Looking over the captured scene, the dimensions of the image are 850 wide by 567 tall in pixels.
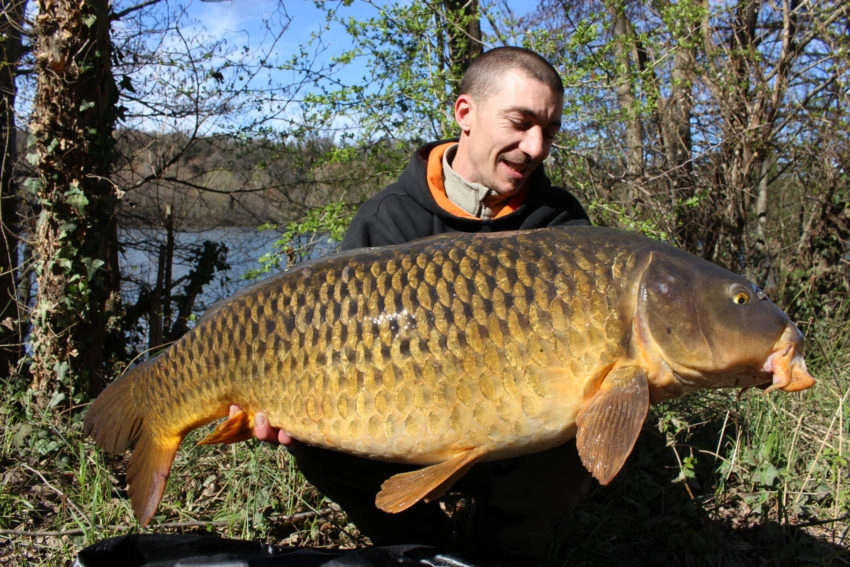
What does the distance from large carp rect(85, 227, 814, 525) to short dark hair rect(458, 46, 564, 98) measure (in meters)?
0.57

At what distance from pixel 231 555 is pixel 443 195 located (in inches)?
40.6

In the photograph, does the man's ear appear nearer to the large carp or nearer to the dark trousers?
the large carp

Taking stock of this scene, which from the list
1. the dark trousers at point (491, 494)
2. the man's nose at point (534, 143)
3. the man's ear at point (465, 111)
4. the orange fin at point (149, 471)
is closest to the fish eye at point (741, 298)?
the dark trousers at point (491, 494)

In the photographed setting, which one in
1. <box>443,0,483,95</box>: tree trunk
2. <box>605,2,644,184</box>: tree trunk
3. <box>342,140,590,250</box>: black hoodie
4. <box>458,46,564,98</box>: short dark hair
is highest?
<box>443,0,483,95</box>: tree trunk

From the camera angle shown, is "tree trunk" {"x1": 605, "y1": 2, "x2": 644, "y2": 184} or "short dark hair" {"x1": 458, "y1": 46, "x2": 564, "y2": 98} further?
"tree trunk" {"x1": 605, "y1": 2, "x2": 644, "y2": 184}

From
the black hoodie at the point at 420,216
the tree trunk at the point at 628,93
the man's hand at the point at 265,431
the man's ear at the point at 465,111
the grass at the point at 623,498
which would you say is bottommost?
the grass at the point at 623,498

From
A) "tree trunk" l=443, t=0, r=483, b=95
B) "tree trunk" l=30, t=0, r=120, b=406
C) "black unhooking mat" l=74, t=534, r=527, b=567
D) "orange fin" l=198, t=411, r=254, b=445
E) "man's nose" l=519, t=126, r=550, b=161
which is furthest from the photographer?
"tree trunk" l=443, t=0, r=483, b=95

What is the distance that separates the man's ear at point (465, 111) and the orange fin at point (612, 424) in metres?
0.91

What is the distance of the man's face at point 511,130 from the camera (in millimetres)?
1756

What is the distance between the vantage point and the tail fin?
1593 mm

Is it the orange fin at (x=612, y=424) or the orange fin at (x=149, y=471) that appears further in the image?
the orange fin at (x=149, y=471)

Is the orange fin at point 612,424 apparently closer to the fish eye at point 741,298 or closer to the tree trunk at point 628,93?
the fish eye at point 741,298

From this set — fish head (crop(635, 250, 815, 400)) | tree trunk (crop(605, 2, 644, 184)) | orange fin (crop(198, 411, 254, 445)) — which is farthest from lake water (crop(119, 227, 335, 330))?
fish head (crop(635, 250, 815, 400))

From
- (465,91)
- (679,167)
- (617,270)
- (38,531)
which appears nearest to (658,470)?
(617,270)
